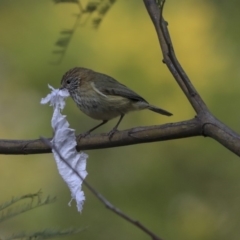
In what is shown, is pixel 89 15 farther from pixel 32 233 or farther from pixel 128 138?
pixel 32 233

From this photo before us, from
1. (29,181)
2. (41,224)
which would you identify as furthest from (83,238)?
(29,181)

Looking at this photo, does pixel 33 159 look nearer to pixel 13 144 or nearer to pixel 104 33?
pixel 104 33

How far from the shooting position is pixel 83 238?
4289 millimetres

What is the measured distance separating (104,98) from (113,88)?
2.3 inches

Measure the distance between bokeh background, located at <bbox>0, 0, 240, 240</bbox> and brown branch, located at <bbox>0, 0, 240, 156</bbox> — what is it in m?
2.33

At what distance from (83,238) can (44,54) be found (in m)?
1.54

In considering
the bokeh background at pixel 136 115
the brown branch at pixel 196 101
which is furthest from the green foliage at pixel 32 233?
the bokeh background at pixel 136 115

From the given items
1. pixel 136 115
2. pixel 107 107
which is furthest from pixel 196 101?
pixel 136 115

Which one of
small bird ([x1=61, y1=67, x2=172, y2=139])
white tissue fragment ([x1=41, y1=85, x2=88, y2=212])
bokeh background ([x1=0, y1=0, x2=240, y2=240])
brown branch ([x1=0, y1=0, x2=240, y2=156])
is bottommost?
bokeh background ([x1=0, y1=0, x2=240, y2=240])

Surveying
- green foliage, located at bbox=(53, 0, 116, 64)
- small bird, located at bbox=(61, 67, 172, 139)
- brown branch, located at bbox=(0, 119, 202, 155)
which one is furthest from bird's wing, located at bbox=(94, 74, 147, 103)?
green foliage, located at bbox=(53, 0, 116, 64)

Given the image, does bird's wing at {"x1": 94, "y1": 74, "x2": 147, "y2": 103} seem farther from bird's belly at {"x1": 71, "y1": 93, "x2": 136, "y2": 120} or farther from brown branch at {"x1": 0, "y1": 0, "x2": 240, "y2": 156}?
brown branch at {"x1": 0, "y1": 0, "x2": 240, "y2": 156}

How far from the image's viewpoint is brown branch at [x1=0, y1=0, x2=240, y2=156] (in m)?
1.48

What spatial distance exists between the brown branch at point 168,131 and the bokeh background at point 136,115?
233cm

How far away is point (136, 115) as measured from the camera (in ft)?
15.9
